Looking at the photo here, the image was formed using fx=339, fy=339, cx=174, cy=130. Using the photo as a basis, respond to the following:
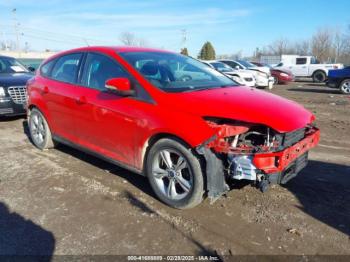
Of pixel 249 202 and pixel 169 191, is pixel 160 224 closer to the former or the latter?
pixel 169 191

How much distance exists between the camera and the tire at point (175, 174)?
348 cm

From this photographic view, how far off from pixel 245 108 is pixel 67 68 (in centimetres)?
294

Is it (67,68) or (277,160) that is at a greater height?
(67,68)

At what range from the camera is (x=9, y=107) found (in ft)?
26.5

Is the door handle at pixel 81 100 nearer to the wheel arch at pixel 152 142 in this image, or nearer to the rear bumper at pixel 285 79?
the wheel arch at pixel 152 142

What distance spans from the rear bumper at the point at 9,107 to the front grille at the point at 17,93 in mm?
97

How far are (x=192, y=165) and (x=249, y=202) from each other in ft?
3.10

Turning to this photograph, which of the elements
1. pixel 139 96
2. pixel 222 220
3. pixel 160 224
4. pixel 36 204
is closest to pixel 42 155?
pixel 36 204

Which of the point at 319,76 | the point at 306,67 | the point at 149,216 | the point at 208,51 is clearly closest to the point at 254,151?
the point at 149,216

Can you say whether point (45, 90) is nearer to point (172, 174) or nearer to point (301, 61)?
point (172, 174)

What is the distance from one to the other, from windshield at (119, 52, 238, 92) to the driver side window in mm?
184

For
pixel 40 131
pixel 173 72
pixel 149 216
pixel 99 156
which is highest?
pixel 173 72

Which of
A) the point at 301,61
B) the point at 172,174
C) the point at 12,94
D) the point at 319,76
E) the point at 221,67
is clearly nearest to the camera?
the point at 172,174

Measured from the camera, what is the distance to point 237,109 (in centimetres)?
345
